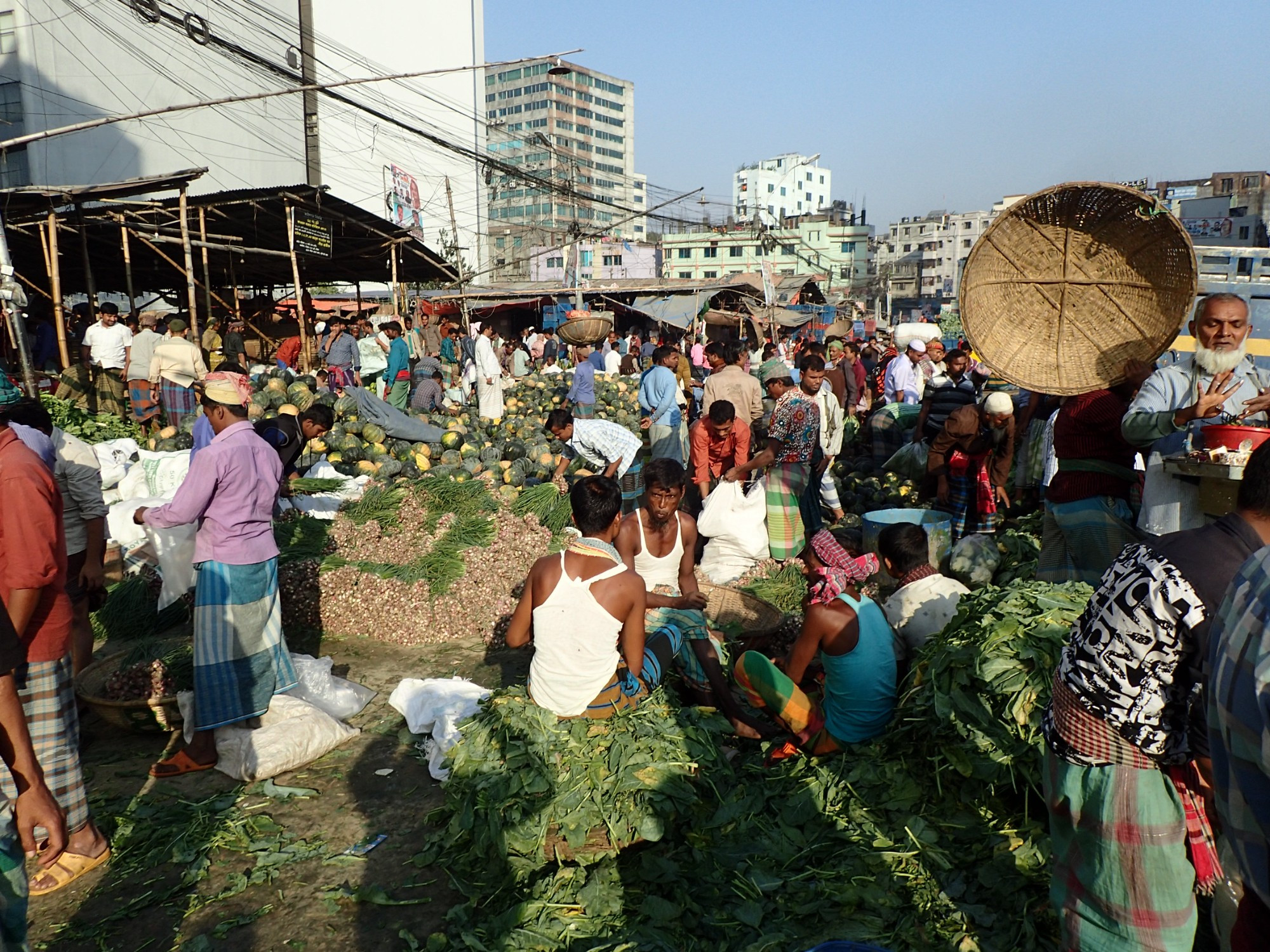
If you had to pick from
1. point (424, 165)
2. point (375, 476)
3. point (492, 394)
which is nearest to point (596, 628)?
point (375, 476)

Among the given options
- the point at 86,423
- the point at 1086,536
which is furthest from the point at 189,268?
the point at 1086,536

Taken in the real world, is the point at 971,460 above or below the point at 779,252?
below

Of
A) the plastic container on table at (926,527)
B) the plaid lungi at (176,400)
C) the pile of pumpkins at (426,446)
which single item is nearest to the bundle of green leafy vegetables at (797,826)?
the plastic container on table at (926,527)

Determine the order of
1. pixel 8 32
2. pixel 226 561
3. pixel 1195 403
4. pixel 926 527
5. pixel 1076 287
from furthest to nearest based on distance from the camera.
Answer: pixel 8 32 < pixel 926 527 < pixel 1076 287 < pixel 226 561 < pixel 1195 403

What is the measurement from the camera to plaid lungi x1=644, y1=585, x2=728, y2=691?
445 centimetres

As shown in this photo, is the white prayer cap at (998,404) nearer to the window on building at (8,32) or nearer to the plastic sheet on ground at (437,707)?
the plastic sheet on ground at (437,707)

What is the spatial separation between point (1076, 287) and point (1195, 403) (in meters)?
1.49

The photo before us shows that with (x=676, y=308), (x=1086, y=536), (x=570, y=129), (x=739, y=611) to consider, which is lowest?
(x=739, y=611)

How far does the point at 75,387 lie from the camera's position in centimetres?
1101

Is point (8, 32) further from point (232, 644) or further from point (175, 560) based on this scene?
point (232, 644)

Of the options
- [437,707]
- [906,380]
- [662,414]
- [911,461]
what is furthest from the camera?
[906,380]

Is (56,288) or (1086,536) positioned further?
(56,288)

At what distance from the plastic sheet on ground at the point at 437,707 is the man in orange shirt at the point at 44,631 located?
148 centimetres

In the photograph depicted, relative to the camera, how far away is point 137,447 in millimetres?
9117
